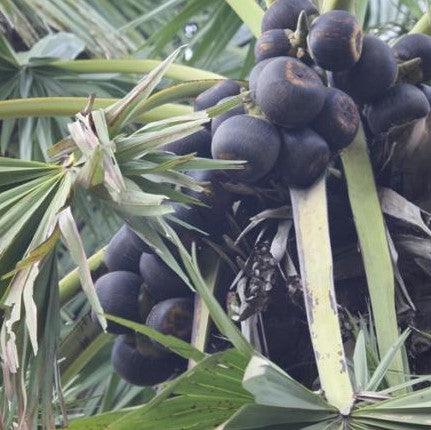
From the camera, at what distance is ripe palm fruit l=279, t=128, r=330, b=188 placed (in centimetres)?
269

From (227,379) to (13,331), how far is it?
1.41 feet

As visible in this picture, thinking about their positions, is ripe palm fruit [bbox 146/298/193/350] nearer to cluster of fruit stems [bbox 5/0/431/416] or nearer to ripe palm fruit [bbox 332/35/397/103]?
cluster of fruit stems [bbox 5/0/431/416]

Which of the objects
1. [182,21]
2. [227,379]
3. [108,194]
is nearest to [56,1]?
[182,21]

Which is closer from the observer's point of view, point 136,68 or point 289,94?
point 289,94

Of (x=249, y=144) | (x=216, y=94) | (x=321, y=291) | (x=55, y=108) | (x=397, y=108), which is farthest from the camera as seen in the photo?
(x=55, y=108)

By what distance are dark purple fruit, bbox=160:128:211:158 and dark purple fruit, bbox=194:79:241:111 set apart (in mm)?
64

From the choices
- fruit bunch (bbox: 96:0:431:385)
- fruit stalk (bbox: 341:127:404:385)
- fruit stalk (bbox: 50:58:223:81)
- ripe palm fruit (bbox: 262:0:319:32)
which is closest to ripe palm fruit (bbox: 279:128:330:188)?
fruit bunch (bbox: 96:0:431:385)

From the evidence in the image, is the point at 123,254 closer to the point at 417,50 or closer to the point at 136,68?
the point at 136,68

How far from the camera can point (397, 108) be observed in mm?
2783

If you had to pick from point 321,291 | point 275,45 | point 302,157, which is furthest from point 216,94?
point 321,291

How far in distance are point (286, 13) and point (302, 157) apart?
0.44 m

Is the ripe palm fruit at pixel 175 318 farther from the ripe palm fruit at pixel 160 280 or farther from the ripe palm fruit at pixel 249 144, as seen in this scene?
the ripe palm fruit at pixel 249 144

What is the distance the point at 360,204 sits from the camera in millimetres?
2766

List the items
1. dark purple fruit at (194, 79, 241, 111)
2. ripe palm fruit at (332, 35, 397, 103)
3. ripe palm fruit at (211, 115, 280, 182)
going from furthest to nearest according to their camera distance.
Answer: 1. dark purple fruit at (194, 79, 241, 111)
2. ripe palm fruit at (332, 35, 397, 103)
3. ripe palm fruit at (211, 115, 280, 182)
